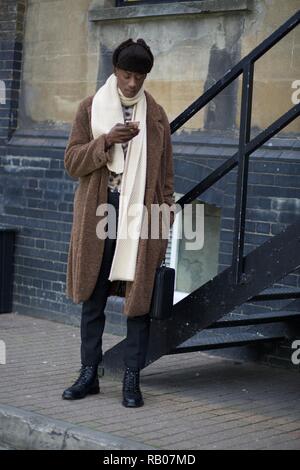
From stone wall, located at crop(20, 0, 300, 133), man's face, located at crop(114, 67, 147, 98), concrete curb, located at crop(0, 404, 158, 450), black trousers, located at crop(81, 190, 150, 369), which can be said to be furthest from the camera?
stone wall, located at crop(20, 0, 300, 133)

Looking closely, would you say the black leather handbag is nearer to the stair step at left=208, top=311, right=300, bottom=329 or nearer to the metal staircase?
the metal staircase

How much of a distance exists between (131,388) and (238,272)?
0.96m

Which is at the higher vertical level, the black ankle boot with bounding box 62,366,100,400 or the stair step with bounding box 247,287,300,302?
the stair step with bounding box 247,287,300,302

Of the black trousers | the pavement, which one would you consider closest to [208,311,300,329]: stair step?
the pavement

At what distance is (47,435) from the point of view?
5.17 meters

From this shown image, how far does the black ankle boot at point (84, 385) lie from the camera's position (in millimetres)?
5824

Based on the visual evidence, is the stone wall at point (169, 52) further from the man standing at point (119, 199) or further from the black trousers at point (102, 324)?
the black trousers at point (102, 324)

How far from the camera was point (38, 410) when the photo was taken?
5539mm

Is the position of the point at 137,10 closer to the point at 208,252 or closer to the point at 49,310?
the point at 208,252

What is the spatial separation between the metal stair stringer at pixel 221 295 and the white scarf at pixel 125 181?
61 centimetres

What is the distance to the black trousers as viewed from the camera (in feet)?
19.0

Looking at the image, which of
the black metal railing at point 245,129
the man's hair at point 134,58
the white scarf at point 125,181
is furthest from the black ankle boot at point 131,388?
the man's hair at point 134,58

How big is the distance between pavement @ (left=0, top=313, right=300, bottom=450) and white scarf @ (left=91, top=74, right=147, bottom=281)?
839 mm
